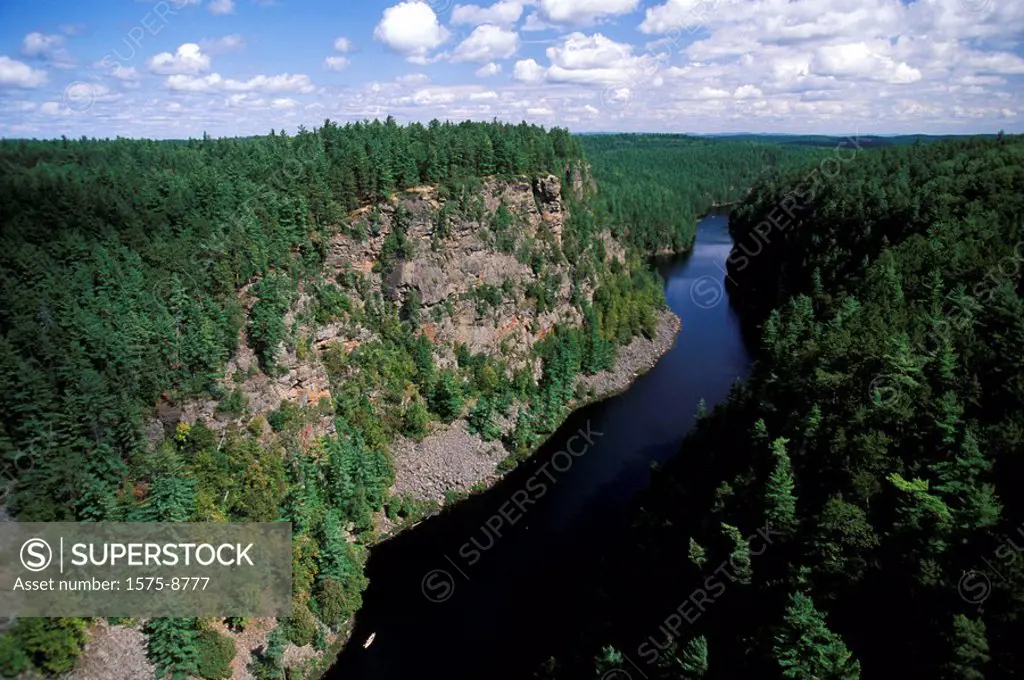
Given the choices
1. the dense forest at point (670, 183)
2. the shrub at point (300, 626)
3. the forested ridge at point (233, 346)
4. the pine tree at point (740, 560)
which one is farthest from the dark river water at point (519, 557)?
the dense forest at point (670, 183)

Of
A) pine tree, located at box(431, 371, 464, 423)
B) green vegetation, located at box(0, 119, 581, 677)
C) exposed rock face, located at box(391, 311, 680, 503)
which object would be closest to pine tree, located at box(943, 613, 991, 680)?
green vegetation, located at box(0, 119, 581, 677)

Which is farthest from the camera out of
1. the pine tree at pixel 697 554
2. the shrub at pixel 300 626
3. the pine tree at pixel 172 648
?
the shrub at pixel 300 626

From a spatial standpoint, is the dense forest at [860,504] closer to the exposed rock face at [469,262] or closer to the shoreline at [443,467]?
the shoreline at [443,467]

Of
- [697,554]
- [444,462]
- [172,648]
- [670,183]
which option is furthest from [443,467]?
[670,183]

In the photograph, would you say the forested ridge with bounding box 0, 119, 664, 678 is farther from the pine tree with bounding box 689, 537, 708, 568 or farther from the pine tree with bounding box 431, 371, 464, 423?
the pine tree with bounding box 689, 537, 708, 568

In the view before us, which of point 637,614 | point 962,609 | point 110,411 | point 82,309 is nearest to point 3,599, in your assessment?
point 110,411
